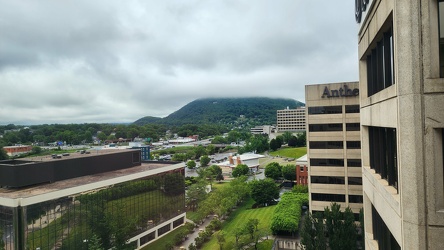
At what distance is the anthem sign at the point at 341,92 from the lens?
148 ft

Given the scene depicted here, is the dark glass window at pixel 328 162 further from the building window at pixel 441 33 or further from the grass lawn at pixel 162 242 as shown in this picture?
the building window at pixel 441 33

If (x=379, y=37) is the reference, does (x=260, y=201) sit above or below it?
below

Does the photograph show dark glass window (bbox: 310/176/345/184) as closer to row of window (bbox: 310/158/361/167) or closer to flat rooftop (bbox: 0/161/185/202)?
row of window (bbox: 310/158/361/167)

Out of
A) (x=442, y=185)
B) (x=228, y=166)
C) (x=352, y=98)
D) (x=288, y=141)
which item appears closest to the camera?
(x=442, y=185)

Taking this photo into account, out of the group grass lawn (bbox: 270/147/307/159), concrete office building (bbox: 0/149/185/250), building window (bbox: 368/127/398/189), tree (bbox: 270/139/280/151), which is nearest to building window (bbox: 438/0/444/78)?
building window (bbox: 368/127/398/189)

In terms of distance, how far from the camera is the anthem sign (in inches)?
1778

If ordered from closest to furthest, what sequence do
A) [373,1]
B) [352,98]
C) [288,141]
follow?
1. [373,1]
2. [352,98]
3. [288,141]

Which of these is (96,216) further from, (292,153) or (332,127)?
(292,153)

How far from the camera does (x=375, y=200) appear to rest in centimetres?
1340

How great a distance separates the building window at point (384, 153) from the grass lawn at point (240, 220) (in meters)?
33.3

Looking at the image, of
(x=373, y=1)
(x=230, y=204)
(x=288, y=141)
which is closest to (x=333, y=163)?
(x=230, y=204)

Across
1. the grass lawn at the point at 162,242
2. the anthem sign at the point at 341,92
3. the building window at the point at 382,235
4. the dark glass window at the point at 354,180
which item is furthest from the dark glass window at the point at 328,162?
the building window at the point at 382,235

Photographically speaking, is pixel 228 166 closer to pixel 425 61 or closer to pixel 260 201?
pixel 260 201

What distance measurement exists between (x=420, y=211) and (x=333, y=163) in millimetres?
40107
